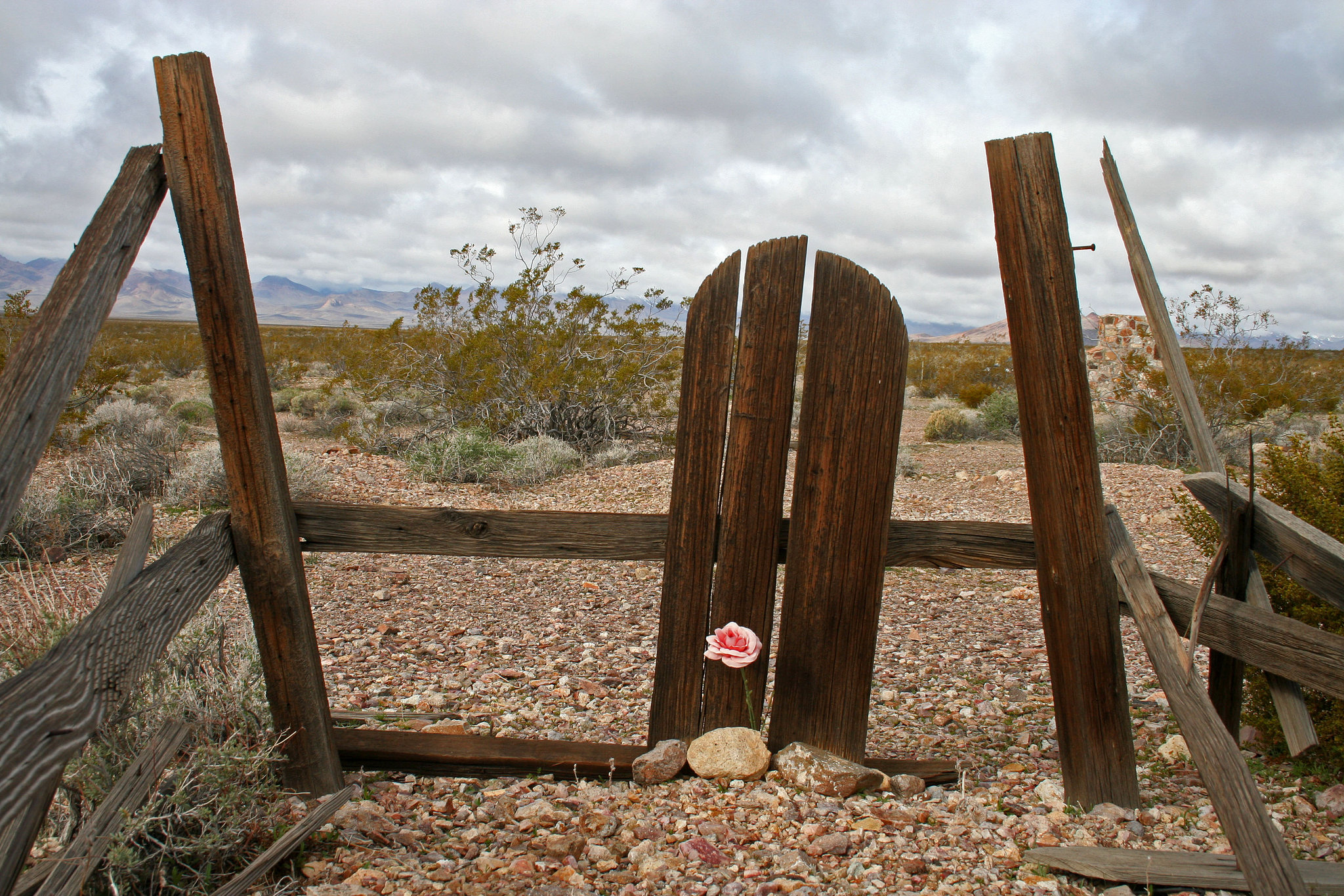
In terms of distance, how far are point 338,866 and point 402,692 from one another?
177 cm

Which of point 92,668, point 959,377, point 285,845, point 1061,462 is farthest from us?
point 959,377

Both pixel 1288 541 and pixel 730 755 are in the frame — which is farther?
pixel 730 755

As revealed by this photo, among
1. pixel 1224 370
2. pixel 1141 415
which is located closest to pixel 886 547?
pixel 1141 415

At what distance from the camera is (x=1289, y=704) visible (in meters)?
2.37

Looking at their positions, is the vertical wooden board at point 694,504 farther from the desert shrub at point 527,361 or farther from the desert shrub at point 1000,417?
the desert shrub at point 1000,417

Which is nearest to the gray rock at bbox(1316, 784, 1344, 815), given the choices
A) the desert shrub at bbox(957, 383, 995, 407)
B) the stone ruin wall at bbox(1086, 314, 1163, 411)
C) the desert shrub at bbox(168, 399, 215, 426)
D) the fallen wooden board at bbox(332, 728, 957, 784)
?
the fallen wooden board at bbox(332, 728, 957, 784)

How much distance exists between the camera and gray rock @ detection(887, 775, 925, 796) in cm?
252

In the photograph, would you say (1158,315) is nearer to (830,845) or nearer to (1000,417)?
(830,845)

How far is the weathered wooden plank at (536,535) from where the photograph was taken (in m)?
2.46

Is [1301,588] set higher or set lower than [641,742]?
higher

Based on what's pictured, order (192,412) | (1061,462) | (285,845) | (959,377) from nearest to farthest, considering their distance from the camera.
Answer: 1. (285,845)
2. (1061,462)
3. (192,412)
4. (959,377)

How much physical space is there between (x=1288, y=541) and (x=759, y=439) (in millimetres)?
1418

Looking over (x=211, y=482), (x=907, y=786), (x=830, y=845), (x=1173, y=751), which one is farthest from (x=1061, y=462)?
(x=211, y=482)

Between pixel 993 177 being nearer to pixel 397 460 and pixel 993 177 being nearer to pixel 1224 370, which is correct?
pixel 397 460
